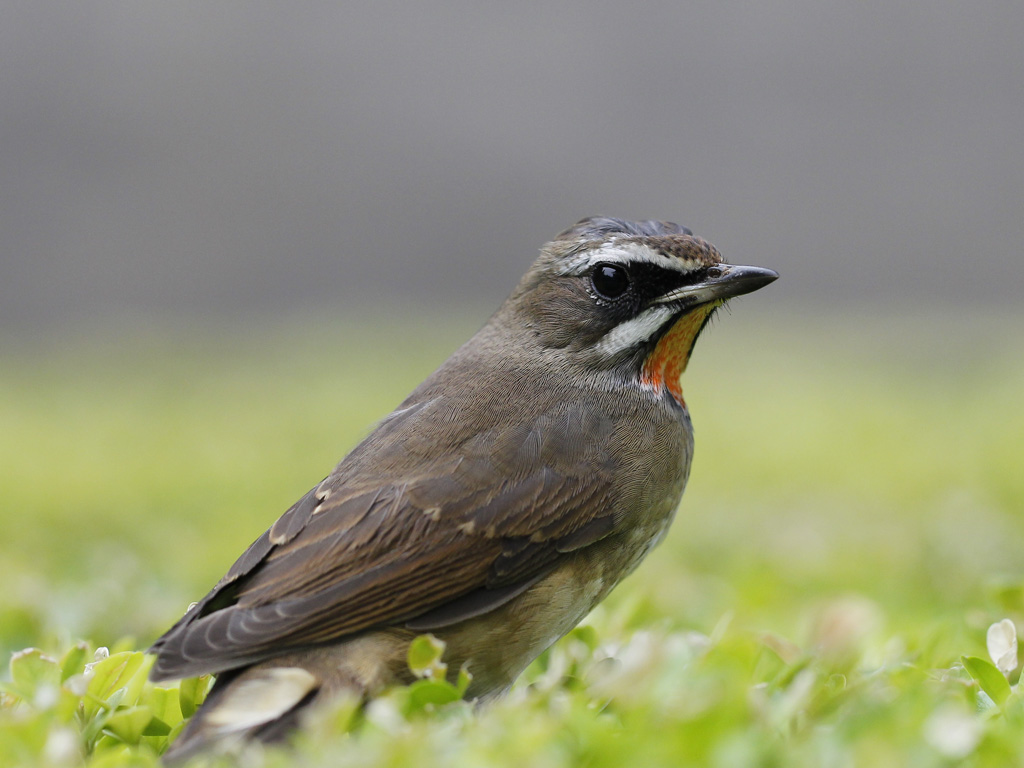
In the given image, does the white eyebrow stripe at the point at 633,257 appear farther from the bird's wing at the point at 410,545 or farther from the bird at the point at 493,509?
the bird's wing at the point at 410,545

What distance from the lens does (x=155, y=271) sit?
56.7ft

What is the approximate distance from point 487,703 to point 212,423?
19.0ft

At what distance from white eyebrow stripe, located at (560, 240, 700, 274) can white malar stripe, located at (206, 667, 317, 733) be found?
157cm

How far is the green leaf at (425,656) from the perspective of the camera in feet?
8.82

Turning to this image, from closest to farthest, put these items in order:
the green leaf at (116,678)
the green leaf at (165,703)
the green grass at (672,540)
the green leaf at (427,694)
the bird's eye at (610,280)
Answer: the green grass at (672,540) < the green leaf at (427,694) < the green leaf at (116,678) < the green leaf at (165,703) < the bird's eye at (610,280)

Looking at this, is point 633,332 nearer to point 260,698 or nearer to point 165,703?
point 260,698

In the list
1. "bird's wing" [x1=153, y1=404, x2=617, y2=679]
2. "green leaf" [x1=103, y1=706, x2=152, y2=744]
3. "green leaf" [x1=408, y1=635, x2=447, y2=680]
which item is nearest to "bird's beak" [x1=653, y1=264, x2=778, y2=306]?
"bird's wing" [x1=153, y1=404, x2=617, y2=679]

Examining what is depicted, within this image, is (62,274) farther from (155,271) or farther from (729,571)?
(729,571)

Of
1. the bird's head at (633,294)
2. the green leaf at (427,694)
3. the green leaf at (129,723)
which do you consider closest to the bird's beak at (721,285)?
the bird's head at (633,294)

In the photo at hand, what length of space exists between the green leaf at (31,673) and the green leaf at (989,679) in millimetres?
2095

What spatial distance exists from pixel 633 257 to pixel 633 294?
13 centimetres

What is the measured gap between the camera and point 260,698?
8.85ft

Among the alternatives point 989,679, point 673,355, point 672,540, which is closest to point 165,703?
point 673,355

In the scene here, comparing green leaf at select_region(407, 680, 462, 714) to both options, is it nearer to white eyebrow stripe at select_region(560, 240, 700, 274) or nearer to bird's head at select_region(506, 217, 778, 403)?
bird's head at select_region(506, 217, 778, 403)
